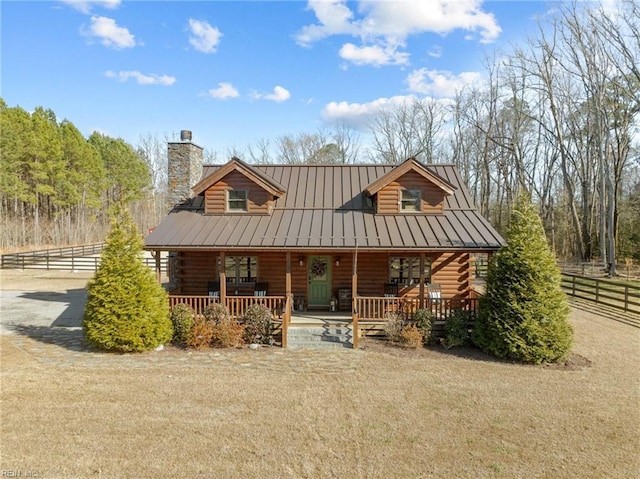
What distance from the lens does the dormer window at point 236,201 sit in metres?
14.5

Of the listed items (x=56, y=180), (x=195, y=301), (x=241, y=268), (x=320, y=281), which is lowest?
(x=195, y=301)

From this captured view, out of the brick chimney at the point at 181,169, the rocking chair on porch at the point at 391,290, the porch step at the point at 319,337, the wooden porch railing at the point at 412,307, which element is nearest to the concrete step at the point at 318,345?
the porch step at the point at 319,337

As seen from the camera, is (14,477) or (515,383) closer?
(14,477)

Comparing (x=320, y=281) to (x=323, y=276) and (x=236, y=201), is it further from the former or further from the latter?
(x=236, y=201)

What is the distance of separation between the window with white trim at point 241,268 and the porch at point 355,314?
4.18 feet

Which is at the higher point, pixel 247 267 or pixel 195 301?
pixel 247 267

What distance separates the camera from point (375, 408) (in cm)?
739

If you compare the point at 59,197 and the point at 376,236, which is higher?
the point at 59,197

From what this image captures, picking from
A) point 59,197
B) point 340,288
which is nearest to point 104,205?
point 59,197

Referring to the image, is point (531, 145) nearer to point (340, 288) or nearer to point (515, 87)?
point (515, 87)

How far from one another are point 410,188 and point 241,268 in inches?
277

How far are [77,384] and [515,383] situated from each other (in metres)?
9.85

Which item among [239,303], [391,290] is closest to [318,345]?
[239,303]

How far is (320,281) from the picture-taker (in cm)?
1427
